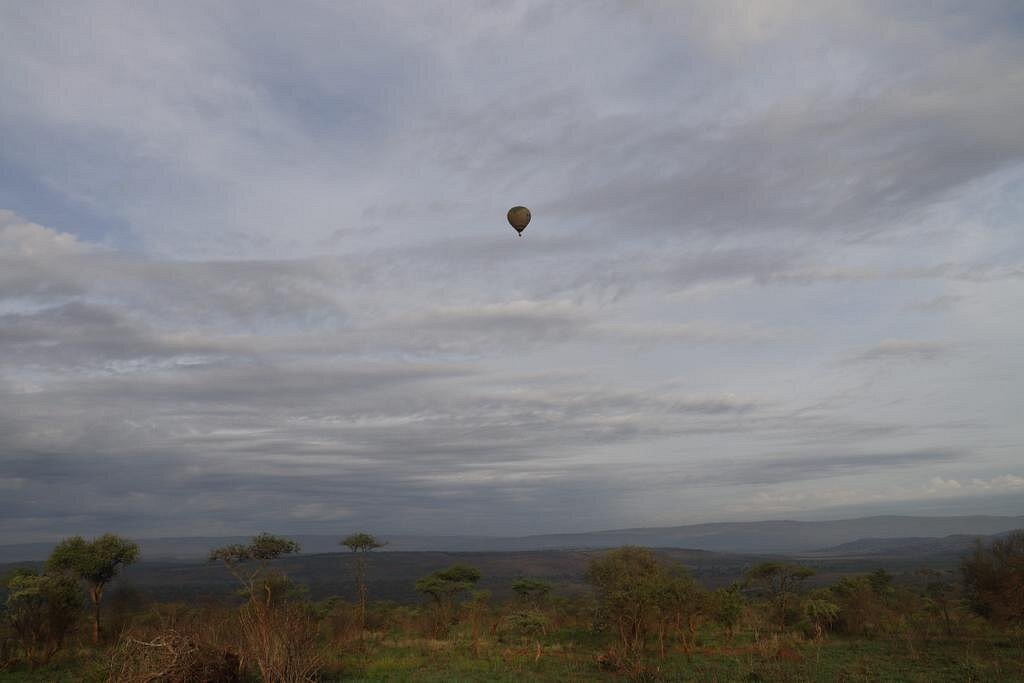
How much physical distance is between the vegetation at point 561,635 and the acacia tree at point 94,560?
133 millimetres

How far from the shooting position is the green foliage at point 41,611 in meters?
29.9

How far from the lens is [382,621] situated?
46375 millimetres

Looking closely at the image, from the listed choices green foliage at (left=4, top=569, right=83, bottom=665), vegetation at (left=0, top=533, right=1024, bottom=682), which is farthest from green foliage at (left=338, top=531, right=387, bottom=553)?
green foliage at (left=4, top=569, right=83, bottom=665)

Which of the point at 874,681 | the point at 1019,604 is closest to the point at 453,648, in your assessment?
the point at 874,681

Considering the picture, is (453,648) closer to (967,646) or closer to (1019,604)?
(967,646)

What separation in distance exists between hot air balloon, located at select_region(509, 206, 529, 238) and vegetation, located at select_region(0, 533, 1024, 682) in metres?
15.6

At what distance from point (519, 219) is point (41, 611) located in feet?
91.6

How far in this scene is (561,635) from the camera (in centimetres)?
3788

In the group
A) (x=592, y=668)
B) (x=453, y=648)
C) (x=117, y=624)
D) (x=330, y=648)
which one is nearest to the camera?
(x=592, y=668)

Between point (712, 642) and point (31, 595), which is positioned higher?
point (31, 595)

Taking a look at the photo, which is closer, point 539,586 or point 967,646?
point 967,646

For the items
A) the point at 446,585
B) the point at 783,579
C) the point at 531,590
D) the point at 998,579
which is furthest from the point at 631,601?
the point at 531,590

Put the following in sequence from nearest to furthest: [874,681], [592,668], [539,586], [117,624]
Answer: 1. [874,681]
2. [592,668]
3. [117,624]
4. [539,586]

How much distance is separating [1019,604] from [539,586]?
98.9 feet
